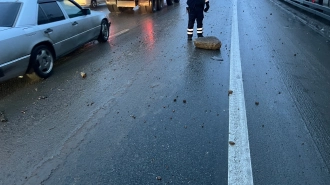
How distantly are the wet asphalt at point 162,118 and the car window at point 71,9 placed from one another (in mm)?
1024

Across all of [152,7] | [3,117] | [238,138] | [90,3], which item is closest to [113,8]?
[152,7]

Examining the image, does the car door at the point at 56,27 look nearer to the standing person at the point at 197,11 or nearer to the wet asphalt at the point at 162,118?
the wet asphalt at the point at 162,118

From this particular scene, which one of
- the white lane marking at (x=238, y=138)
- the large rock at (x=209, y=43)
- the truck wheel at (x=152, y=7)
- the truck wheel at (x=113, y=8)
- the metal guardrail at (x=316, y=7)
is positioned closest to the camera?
A: the white lane marking at (x=238, y=138)

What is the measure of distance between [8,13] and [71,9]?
1.82m

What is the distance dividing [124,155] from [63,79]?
304 centimetres

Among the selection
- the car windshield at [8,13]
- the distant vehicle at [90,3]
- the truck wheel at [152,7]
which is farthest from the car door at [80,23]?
the distant vehicle at [90,3]

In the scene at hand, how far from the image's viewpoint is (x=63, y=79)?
576cm

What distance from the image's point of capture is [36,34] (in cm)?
549

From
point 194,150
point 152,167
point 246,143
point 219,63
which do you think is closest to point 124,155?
point 152,167

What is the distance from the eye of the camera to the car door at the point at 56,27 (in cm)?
584

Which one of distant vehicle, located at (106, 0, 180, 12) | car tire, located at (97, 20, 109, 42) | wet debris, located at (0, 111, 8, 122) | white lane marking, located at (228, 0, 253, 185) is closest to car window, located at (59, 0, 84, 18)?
car tire, located at (97, 20, 109, 42)

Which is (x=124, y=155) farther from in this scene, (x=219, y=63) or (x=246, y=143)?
(x=219, y=63)

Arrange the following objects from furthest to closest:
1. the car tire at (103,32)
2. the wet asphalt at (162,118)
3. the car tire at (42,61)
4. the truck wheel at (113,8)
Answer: the truck wheel at (113,8)
the car tire at (103,32)
the car tire at (42,61)
the wet asphalt at (162,118)

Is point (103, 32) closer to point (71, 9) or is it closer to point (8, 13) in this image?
point (71, 9)
